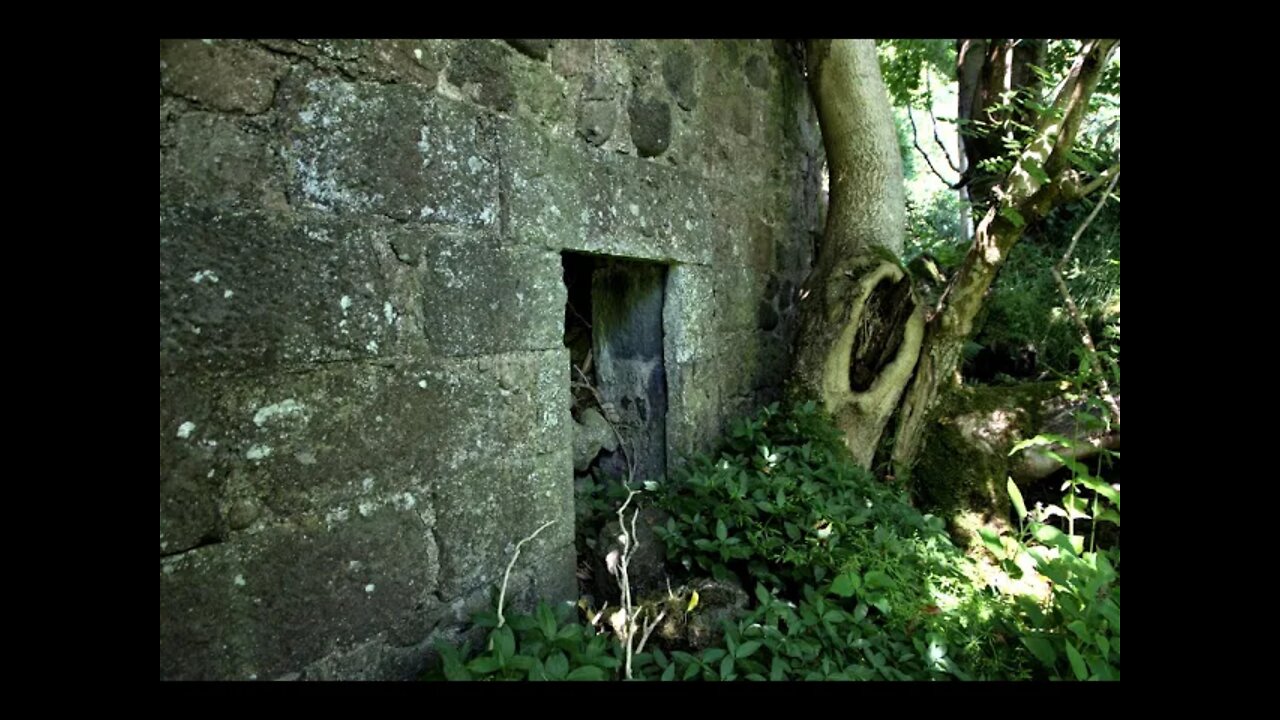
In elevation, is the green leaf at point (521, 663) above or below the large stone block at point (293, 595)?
below

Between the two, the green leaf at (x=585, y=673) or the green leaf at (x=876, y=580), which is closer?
the green leaf at (x=585, y=673)

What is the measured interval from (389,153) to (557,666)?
1413 mm

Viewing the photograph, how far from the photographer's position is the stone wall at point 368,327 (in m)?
1.40

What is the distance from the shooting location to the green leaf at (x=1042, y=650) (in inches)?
71.6

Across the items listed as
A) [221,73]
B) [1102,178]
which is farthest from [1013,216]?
[221,73]

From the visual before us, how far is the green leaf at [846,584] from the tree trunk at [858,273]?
1210 millimetres

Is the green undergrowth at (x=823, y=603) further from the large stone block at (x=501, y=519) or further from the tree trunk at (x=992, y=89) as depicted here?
the tree trunk at (x=992, y=89)

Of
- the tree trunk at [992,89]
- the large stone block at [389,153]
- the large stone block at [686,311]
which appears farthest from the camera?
the tree trunk at [992,89]

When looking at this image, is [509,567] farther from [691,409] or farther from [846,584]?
[691,409]

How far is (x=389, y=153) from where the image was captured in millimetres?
A: 1701

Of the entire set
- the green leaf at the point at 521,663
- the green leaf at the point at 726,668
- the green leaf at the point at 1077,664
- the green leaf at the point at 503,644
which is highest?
the green leaf at the point at 503,644

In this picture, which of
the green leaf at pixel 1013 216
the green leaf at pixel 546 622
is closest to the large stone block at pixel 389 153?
the green leaf at pixel 546 622

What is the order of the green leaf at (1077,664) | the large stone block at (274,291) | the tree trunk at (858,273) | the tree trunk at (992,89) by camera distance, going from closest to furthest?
the large stone block at (274,291) < the green leaf at (1077,664) < the tree trunk at (858,273) < the tree trunk at (992,89)

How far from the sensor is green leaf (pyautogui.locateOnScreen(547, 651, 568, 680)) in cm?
159
